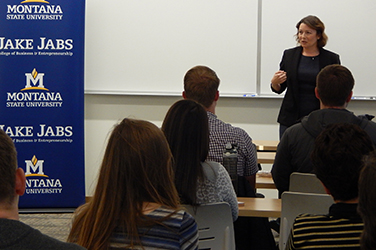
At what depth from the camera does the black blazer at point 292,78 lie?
13.3 feet

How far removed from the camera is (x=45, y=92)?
5.02 meters

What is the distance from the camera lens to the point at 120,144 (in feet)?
4.59

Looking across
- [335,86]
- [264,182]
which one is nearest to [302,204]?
[335,86]

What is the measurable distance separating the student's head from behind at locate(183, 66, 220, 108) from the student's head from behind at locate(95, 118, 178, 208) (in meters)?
1.38

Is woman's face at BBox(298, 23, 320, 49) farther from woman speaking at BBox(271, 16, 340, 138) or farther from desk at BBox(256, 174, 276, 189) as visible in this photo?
desk at BBox(256, 174, 276, 189)

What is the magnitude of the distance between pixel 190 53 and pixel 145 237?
4.07 m

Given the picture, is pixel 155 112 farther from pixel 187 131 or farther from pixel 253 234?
pixel 187 131

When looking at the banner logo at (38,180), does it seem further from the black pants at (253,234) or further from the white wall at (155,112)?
the black pants at (253,234)

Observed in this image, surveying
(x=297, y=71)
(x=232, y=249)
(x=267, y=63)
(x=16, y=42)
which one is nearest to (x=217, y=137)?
(x=232, y=249)

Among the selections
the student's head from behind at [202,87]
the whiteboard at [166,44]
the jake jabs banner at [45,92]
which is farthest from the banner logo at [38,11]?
the student's head from behind at [202,87]

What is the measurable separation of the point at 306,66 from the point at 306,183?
186 centimetres

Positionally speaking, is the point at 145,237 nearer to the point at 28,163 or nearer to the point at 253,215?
the point at 253,215

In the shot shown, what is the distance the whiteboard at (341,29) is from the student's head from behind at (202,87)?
8.27 feet

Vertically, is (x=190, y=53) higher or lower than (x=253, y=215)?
higher
